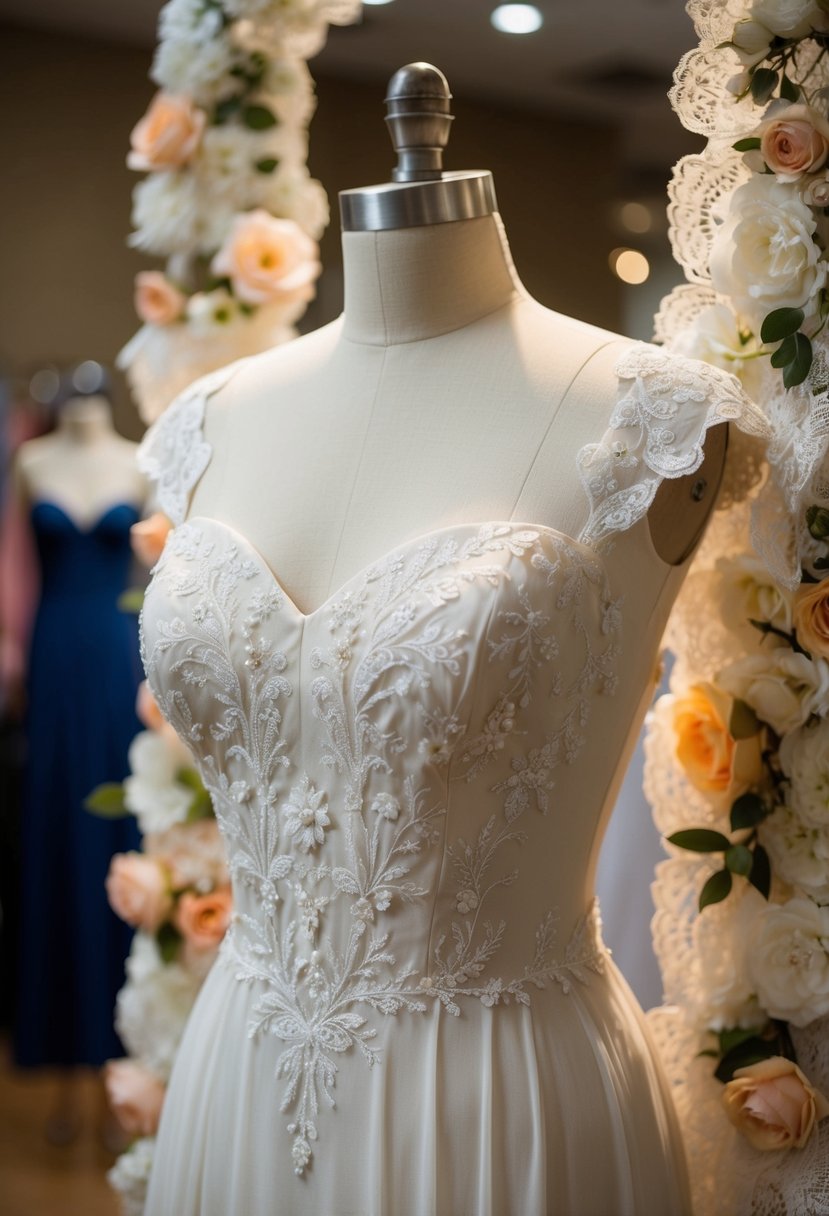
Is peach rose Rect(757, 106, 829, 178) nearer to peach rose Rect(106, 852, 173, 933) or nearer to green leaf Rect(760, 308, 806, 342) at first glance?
green leaf Rect(760, 308, 806, 342)

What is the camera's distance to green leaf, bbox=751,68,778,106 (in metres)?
1.30

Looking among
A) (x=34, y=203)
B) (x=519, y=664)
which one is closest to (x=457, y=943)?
(x=519, y=664)

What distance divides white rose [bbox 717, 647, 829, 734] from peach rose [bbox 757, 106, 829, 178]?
1.63ft

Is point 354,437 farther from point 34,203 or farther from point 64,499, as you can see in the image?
point 34,203

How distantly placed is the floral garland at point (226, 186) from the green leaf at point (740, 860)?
1104 millimetres

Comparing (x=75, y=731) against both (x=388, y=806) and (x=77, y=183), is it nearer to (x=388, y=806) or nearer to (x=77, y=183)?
(x=77, y=183)

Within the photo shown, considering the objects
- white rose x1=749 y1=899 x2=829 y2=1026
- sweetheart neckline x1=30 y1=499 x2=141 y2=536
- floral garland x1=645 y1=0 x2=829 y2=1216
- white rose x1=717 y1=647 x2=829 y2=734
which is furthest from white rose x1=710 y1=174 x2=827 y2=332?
sweetheart neckline x1=30 y1=499 x2=141 y2=536

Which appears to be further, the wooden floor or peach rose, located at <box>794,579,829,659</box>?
the wooden floor

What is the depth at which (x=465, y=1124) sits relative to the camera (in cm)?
120

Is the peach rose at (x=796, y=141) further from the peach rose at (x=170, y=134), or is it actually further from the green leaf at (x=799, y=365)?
the peach rose at (x=170, y=134)

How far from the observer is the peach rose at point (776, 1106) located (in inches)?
53.6

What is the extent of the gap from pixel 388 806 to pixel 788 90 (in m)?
0.83

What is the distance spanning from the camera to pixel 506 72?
2.30 meters

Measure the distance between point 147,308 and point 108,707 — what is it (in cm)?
144
